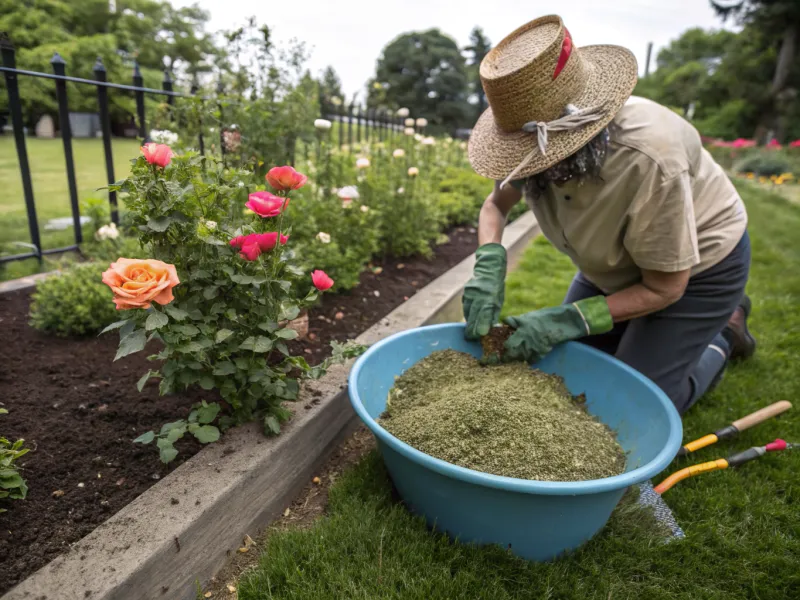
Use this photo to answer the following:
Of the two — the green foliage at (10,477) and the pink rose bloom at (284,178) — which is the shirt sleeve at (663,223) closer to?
the pink rose bloom at (284,178)

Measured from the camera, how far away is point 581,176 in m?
1.69

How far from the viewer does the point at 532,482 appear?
123 cm

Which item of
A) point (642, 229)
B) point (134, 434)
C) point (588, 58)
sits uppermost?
point (588, 58)

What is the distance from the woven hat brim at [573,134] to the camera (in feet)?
5.11

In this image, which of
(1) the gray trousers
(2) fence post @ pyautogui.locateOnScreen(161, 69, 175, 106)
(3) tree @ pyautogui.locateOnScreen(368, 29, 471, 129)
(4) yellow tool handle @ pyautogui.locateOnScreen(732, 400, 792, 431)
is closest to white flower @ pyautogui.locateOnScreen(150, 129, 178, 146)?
(2) fence post @ pyautogui.locateOnScreen(161, 69, 175, 106)

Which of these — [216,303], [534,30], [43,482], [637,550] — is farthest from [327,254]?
[637,550]

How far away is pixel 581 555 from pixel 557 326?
2.57 feet

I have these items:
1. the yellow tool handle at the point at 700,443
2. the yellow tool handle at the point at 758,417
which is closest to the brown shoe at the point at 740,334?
the yellow tool handle at the point at 758,417

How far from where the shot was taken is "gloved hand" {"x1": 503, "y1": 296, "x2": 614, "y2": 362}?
1.89 meters

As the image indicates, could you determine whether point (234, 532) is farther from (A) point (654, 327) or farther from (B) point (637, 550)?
(A) point (654, 327)

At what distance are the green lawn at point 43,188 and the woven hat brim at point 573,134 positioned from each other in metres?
1.23

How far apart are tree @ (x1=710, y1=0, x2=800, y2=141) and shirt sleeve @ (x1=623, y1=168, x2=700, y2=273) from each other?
88.2 ft

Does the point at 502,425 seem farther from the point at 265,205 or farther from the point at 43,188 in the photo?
the point at 43,188

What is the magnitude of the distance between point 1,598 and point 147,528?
28 centimetres
